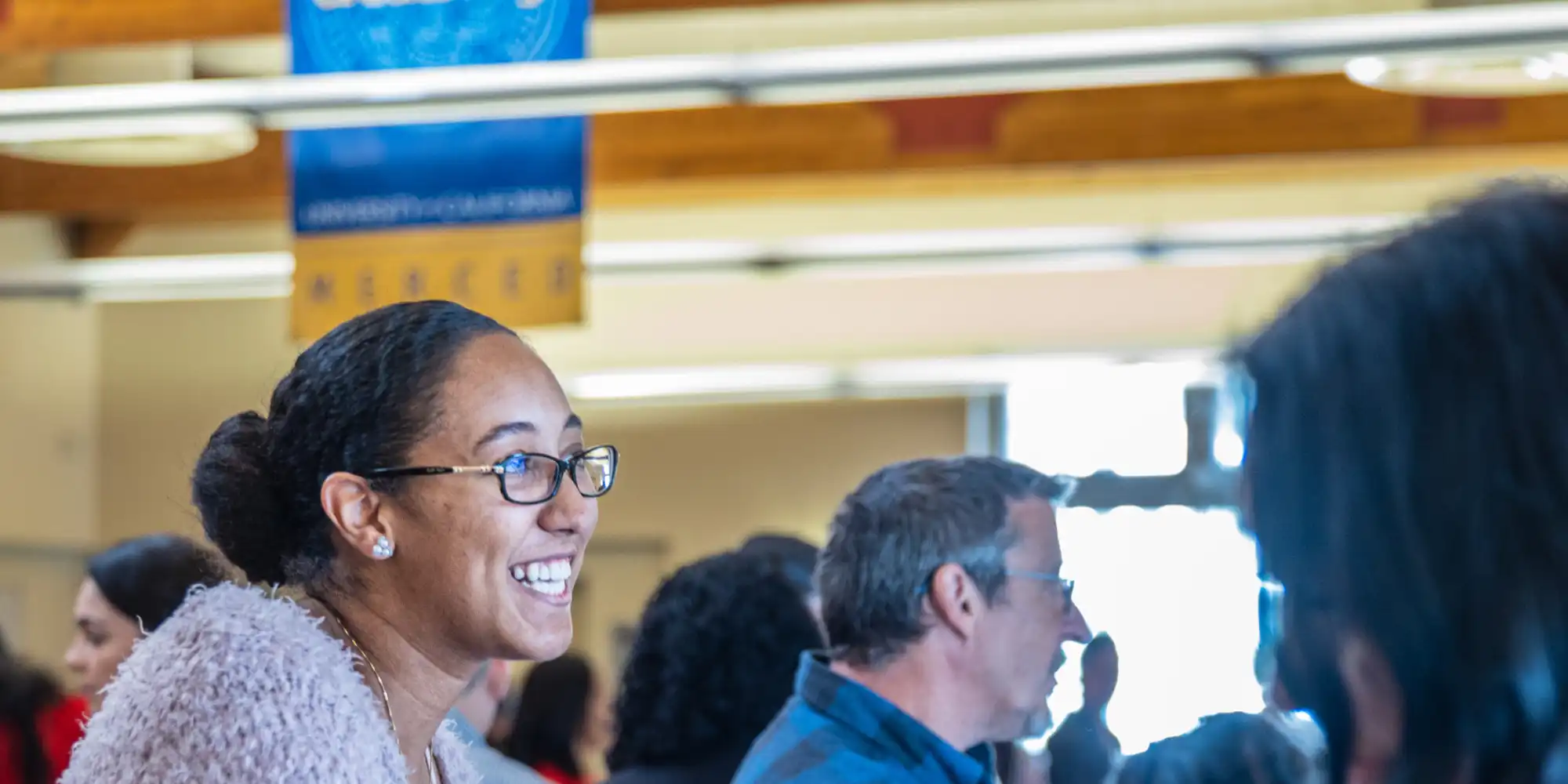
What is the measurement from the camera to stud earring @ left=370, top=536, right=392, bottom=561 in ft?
6.60

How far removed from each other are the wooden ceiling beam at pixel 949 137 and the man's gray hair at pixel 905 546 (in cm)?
489

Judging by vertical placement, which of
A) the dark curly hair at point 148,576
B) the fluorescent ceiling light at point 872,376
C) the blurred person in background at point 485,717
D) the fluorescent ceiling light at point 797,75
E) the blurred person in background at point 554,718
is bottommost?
the blurred person in background at point 554,718

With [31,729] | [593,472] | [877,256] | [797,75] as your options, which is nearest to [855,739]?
A: [593,472]

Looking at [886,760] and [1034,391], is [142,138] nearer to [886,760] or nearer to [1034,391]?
[886,760]

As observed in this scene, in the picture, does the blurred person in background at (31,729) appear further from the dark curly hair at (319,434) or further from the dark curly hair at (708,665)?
the dark curly hair at (319,434)

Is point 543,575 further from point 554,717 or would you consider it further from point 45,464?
point 45,464

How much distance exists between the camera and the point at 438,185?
18.9 feet

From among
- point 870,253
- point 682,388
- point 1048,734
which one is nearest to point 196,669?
point 1048,734

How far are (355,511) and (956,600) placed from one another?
1.23 m

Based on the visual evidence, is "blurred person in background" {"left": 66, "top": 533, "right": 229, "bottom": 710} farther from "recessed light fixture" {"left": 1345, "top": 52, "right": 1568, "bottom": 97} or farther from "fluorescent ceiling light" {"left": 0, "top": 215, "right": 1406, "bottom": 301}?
"fluorescent ceiling light" {"left": 0, "top": 215, "right": 1406, "bottom": 301}

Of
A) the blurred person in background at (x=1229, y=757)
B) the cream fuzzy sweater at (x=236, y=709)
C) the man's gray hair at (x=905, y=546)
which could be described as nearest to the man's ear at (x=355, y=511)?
the cream fuzzy sweater at (x=236, y=709)

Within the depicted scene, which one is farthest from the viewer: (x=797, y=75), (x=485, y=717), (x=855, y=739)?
(x=797, y=75)

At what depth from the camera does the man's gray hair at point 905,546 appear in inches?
118

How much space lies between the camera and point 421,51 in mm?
5211
